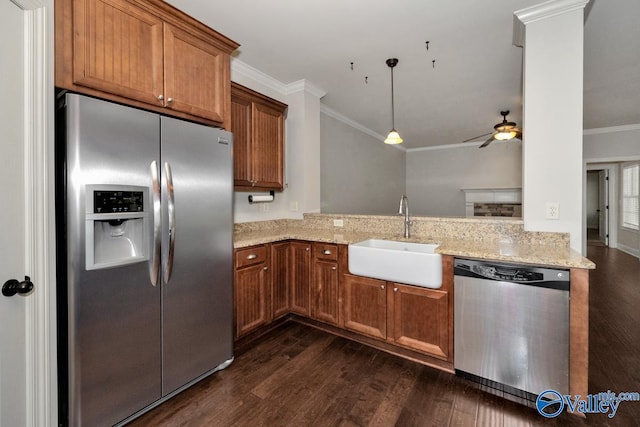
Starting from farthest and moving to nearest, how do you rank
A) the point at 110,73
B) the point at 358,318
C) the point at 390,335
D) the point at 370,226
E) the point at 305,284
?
the point at 370,226 → the point at 305,284 → the point at 358,318 → the point at 390,335 → the point at 110,73

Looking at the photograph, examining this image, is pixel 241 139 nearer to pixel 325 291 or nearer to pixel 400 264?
pixel 325 291

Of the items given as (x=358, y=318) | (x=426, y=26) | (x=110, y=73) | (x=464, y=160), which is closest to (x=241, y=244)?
(x=358, y=318)

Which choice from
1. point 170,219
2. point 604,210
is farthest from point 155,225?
point 604,210

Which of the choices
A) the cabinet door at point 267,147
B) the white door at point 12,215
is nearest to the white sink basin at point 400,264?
the cabinet door at point 267,147

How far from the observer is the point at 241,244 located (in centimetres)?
223

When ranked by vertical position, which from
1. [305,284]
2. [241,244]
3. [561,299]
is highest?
[241,244]

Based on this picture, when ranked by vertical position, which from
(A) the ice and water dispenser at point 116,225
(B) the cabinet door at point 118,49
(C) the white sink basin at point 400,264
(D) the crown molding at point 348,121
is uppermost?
(D) the crown molding at point 348,121

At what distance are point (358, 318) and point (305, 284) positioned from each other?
0.59m

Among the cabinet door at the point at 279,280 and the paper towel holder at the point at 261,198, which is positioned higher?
the paper towel holder at the point at 261,198

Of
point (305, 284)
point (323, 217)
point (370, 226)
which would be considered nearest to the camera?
point (305, 284)

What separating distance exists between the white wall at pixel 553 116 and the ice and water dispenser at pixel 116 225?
2.54 m

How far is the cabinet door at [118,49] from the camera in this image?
1433 mm

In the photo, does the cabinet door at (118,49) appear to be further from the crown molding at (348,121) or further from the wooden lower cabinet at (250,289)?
the crown molding at (348,121)

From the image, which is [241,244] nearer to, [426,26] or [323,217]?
[323,217]
